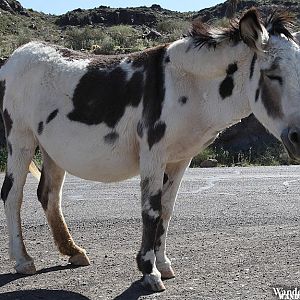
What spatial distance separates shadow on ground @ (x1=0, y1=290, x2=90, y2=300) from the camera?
6.02 metres

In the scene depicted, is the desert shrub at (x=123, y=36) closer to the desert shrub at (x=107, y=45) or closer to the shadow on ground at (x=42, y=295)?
the desert shrub at (x=107, y=45)

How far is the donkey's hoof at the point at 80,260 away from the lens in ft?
23.4

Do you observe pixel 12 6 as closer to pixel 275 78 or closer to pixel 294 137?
pixel 275 78

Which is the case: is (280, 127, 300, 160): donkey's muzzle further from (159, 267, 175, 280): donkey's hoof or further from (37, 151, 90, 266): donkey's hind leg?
(37, 151, 90, 266): donkey's hind leg

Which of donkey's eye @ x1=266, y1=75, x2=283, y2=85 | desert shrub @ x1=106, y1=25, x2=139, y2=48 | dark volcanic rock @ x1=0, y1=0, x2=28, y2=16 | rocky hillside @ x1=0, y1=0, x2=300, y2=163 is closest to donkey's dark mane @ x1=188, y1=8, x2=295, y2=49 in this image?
donkey's eye @ x1=266, y1=75, x2=283, y2=85

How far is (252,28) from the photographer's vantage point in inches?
227

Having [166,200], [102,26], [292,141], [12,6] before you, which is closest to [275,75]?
[292,141]

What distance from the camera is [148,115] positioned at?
6.15 metres

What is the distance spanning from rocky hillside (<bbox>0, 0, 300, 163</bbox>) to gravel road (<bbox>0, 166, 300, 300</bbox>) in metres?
21.3

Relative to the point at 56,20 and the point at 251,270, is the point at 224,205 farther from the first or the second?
the point at 56,20

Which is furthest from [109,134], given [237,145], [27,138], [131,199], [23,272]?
[237,145]

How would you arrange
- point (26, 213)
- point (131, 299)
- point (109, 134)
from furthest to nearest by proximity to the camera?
point (26, 213) → point (109, 134) → point (131, 299)

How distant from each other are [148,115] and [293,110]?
1.26m

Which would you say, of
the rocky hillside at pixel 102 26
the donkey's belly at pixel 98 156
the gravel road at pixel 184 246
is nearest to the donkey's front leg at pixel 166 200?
the gravel road at pixel 184 246
